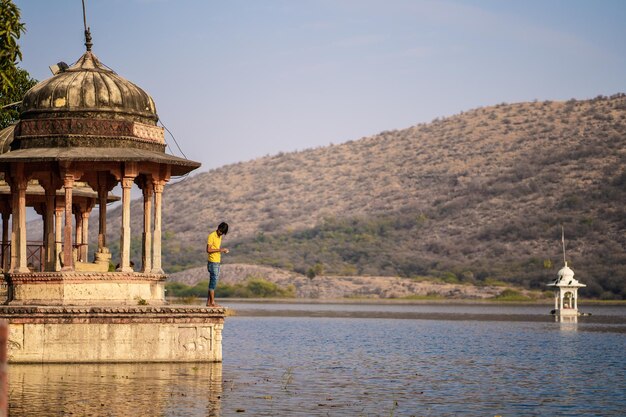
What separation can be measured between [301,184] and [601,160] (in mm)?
48295

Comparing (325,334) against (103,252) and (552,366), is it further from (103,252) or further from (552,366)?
(103,252)

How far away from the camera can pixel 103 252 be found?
1104 inches

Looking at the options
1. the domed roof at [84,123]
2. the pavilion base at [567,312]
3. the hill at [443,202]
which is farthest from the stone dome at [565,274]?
the domed roof at [84,123]

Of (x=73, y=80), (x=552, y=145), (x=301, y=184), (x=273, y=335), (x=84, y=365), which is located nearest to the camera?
(x=84, y=365)

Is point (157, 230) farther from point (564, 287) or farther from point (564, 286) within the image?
point (564, 287)

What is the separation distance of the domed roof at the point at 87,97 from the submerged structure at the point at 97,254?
2cm

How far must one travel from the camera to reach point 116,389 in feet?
69.3

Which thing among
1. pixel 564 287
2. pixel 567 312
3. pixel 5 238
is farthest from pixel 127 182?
pixel 567 312

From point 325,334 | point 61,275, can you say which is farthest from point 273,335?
point 61,275

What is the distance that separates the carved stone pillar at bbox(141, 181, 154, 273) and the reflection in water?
3193 mm

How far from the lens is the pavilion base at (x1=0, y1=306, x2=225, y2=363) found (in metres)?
24.8

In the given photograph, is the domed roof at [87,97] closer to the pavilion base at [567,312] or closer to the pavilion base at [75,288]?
the pavilion base at [75,288]

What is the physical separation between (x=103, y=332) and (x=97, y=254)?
3.36 m

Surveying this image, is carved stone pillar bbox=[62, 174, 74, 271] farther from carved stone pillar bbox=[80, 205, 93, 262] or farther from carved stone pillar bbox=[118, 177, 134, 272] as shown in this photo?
carved stone pillar bbox=[80, 205, 93, 262]
